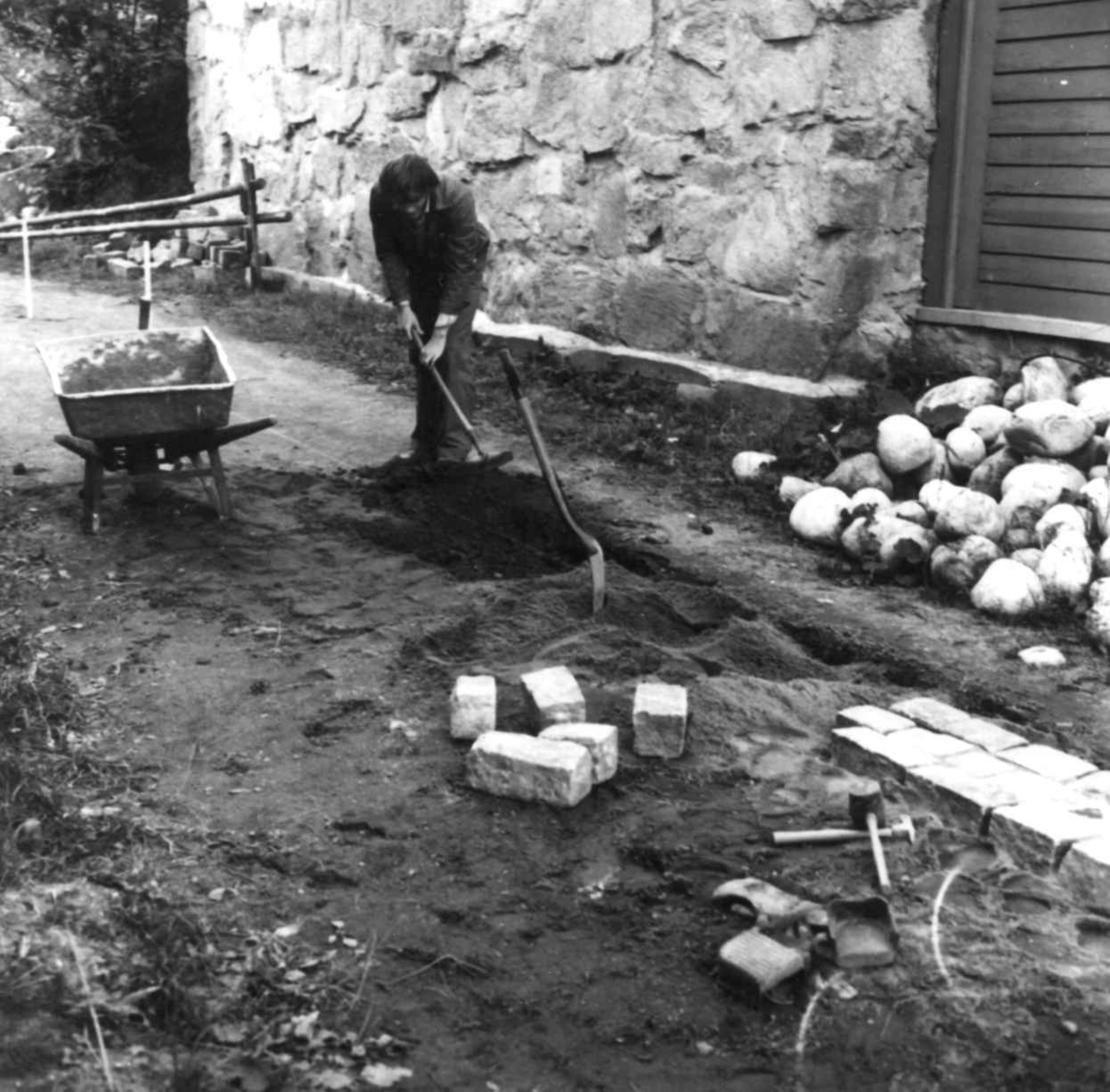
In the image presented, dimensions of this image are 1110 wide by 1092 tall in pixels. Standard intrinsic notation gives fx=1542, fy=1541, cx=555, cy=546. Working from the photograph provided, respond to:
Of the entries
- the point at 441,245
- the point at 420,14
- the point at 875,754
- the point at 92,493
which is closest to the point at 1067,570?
the point at 875,754

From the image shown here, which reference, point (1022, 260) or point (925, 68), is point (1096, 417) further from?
point (925, 68)

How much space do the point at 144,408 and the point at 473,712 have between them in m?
2.42

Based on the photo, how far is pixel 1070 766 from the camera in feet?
13.5

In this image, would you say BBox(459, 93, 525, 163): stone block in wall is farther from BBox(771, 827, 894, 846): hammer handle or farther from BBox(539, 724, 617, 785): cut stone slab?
BBox(771, 827, 894, 846): hammer handle

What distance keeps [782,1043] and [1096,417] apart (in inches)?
168

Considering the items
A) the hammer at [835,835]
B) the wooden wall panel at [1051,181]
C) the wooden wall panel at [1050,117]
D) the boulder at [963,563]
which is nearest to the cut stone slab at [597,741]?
the hammer at [835,835]

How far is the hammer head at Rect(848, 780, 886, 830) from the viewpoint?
12.4 feet

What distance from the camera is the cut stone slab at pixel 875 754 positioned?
4098 millimetres

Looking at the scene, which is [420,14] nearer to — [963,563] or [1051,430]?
[1051,430]

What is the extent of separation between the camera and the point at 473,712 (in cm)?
434

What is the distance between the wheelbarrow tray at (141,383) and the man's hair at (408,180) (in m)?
1.02

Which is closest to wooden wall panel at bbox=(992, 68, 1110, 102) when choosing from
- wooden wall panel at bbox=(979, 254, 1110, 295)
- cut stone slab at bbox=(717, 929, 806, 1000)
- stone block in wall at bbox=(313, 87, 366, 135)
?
wooden wall panel at bbox=(979, 254, 1110, 295)

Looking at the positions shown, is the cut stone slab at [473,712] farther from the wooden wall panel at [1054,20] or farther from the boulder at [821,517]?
the wooden wall panel at [1054,20]

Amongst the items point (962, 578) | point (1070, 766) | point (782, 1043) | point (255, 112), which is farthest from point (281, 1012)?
point (255, 112)
